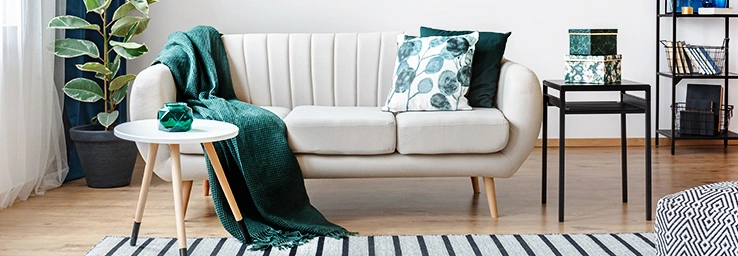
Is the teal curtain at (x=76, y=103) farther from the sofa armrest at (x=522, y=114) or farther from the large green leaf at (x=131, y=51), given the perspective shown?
the sofa armrest at (x=522, y=114)

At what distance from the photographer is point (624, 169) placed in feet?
10.6

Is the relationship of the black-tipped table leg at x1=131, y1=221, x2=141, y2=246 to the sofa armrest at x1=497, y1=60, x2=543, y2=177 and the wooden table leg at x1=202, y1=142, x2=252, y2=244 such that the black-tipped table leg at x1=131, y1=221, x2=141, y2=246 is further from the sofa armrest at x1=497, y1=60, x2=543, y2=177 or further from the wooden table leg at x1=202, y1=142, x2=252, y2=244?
the sofa armrest at x1=497, y1=60, x2=543, y2=177

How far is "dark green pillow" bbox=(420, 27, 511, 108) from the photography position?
3.29m

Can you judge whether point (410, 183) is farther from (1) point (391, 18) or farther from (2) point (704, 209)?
(2) point (704, 209)

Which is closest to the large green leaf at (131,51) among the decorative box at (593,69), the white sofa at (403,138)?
the white sofa at (403,138)

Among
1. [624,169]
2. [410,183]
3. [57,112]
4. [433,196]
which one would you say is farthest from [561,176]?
[57,112]

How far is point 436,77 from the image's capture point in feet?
10.5

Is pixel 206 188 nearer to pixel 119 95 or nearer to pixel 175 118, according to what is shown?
pixel 119 95

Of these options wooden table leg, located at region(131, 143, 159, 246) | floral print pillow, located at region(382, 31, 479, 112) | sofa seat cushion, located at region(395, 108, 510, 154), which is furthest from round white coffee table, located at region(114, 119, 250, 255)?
floral print pillow, located at region(382, 31, 479, 112)

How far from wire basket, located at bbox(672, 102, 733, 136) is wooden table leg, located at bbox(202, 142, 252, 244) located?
9.60ft

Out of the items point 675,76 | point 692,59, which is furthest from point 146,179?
point 692,59

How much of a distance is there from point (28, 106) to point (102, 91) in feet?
1.06

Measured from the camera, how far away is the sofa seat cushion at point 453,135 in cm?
293

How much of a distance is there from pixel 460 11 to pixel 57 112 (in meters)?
2.26
